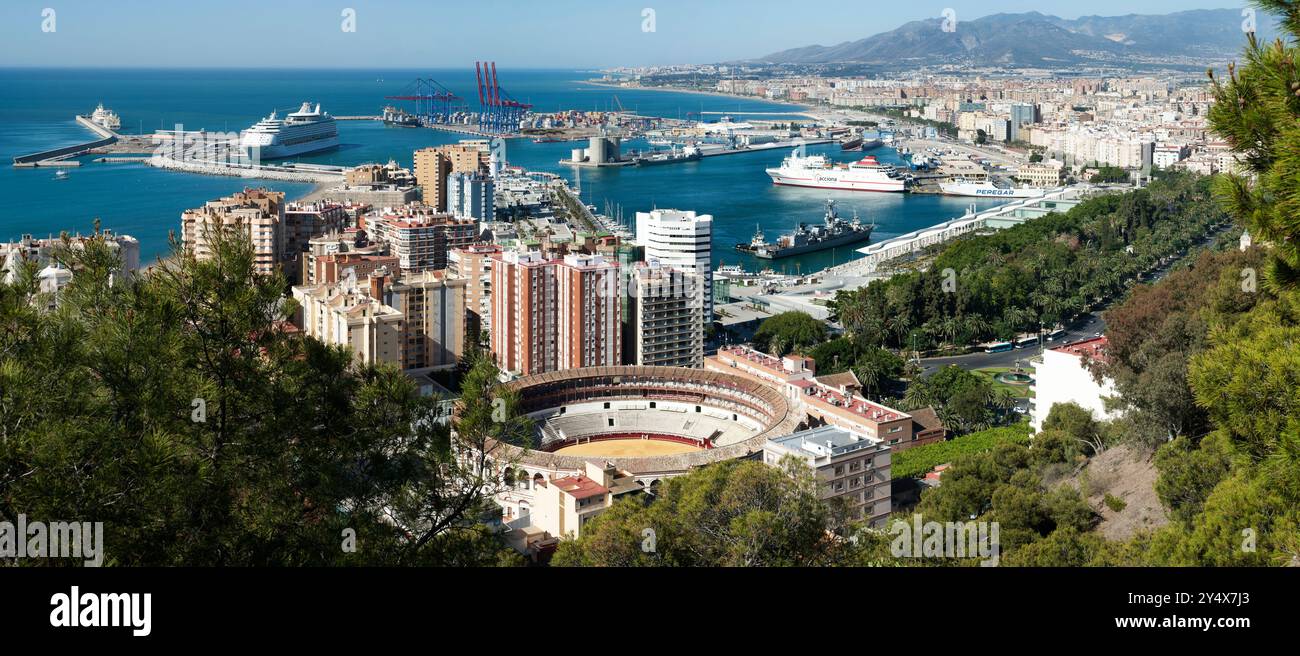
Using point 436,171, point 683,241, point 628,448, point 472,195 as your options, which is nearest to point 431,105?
point 436,171

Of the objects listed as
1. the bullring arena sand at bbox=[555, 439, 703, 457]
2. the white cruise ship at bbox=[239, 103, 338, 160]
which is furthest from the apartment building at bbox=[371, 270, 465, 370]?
the white cruise ship at bbox=[239, 103, 338, 160]

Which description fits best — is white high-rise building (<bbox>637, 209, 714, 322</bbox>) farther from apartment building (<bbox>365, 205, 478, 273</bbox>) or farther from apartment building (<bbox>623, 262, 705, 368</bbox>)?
apartment building (<bbox>365, 205, 478, 273</bbox>)

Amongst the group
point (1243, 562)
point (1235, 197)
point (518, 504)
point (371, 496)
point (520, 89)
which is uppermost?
point (520, 89)

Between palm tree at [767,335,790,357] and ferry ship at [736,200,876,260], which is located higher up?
ferry ship at [736,200,876,260]

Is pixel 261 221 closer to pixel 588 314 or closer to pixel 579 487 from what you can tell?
pixel 588 314

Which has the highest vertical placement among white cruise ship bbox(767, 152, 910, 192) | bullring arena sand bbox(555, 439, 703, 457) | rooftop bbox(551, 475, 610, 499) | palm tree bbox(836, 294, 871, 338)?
white cruise ship bbox(767, 152, 910, 192)

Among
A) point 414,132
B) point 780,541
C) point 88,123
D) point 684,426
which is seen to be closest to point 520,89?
point 414,132

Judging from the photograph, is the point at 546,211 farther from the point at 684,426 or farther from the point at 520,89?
the point at 520,89
